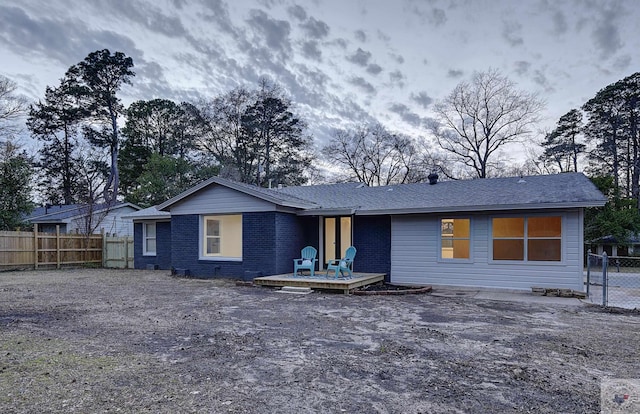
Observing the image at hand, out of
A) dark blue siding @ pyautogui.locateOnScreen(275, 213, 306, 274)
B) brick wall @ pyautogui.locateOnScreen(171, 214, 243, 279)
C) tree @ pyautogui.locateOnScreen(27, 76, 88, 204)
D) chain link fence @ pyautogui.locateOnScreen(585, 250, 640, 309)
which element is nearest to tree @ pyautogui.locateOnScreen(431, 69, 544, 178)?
chain link fence @ pyautogui.locateOnScreen(585, 250, 640, 309)

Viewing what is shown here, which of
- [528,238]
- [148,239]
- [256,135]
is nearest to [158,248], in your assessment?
[148,239]

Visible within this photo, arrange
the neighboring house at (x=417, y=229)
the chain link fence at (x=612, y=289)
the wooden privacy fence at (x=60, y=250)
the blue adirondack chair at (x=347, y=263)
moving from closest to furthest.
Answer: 1. the chain link fence at (x=612, y=289)
2. the neighboring house at (x=417, y=229)
3. the blue adirondack chair at (x=347, y=263)
4. the wooden privacy fence at (x=60, y=250)

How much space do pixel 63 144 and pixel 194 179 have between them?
1114 centimetres

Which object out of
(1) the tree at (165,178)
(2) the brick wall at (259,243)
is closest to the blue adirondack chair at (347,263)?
(2) the brick wall at (259,243)

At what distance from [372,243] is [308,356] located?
7755 mm

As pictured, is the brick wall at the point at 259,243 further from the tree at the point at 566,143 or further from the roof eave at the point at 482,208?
the tree at the point at 566,143

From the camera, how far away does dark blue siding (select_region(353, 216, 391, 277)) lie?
1198 centimetres

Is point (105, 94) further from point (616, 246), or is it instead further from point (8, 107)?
point (616, 246)

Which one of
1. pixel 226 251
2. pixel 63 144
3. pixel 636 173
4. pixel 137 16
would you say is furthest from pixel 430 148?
pixel 63 144

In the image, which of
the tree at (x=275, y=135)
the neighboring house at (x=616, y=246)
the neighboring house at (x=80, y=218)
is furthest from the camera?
the tree at (x=275, y=135)

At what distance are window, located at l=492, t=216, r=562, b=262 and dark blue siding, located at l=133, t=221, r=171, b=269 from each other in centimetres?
1247

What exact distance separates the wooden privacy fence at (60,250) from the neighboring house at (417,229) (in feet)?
20.5

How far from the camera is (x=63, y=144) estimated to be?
2955 centimetres

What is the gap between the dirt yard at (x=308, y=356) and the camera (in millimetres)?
3361
